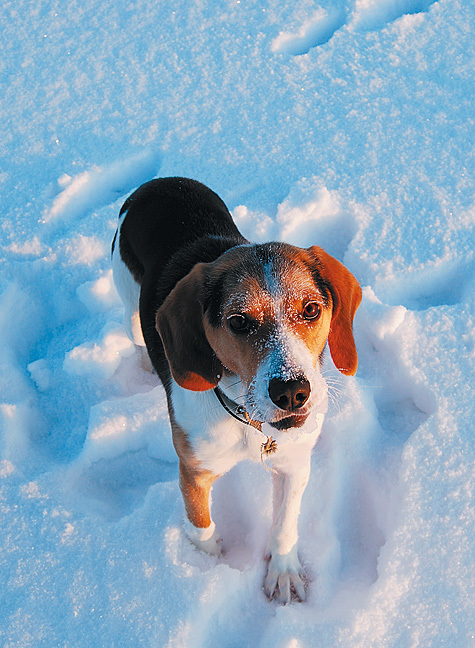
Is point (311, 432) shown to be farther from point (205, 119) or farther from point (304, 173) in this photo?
point (205, 119)

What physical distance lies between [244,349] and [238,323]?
10 centimetres

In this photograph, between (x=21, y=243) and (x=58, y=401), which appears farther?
(x=21, y=243)

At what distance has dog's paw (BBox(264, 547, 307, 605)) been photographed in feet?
9.08

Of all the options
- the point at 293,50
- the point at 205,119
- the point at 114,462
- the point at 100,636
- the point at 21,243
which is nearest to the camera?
the point at 100,636

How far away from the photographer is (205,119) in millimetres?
4949

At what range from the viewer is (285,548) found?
2.78 meters

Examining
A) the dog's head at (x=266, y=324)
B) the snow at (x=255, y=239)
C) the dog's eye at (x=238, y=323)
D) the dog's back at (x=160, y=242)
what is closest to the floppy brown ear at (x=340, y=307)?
the dog's head at (x=266, y=324)

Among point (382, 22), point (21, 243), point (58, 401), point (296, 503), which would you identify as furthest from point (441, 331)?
point (382, 22)

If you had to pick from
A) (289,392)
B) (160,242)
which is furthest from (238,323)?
(160,242)

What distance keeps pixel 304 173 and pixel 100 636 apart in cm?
341

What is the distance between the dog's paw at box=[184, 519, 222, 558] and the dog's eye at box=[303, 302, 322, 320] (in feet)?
4.20

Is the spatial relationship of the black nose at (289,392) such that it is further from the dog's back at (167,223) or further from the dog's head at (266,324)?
the dog's back at (167,223)

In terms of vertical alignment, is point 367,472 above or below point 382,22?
below

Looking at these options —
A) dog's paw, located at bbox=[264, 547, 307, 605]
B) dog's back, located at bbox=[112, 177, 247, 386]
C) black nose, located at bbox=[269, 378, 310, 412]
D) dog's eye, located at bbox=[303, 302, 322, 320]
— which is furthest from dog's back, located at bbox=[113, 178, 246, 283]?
dog's paw, located at bbox=[264, 547, 307, 605]
